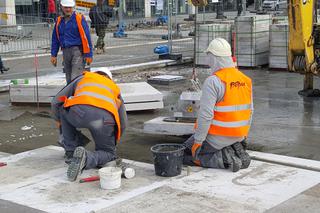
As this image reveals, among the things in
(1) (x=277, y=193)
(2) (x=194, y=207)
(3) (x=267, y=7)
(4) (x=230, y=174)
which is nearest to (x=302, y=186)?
(1) (x=277, y=193)

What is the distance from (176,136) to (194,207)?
9.13 ft

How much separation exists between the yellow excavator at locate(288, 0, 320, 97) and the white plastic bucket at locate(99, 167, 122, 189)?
5.85m

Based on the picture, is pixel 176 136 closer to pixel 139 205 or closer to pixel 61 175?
pixel 61 175

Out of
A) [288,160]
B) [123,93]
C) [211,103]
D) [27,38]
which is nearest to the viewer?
[211,103]

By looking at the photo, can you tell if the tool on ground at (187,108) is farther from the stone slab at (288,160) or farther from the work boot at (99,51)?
the work boot at (99,51)

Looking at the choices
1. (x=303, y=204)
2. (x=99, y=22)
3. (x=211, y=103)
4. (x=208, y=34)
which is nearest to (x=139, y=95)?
(x=211, y=103)

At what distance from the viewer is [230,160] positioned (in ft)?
20.0

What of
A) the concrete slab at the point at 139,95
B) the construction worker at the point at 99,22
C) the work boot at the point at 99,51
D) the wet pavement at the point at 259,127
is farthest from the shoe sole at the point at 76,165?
the work boot at the point at 99,51

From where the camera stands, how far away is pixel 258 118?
914cm

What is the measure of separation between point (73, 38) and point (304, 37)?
4264mm

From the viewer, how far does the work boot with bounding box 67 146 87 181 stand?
5930 millimetres

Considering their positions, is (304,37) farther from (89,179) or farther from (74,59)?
(89,179)

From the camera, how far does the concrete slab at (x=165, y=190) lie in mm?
5145

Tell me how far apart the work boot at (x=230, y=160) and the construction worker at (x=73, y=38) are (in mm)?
3988
